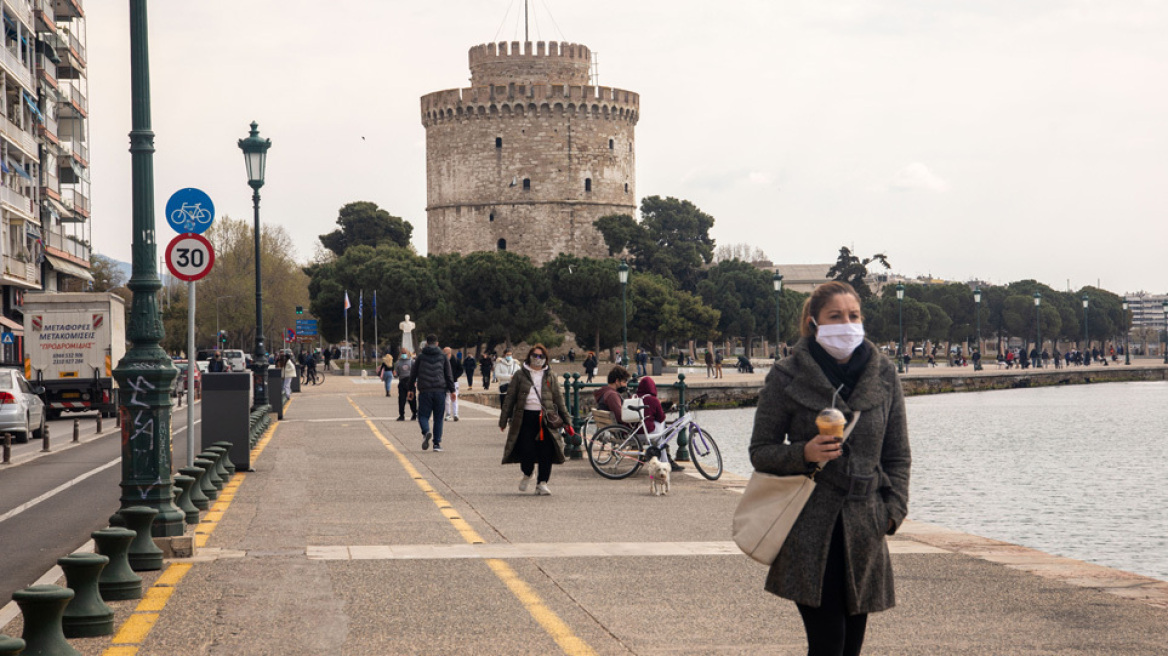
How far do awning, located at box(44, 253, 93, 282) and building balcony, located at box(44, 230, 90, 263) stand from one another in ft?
1.36

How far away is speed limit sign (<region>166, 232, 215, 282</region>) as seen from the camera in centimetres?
1173

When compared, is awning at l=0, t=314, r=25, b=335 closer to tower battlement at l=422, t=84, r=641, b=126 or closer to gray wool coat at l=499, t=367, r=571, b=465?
gray wool coat at l=499, t=367, r=571, b=465

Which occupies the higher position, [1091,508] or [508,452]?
[508,452]

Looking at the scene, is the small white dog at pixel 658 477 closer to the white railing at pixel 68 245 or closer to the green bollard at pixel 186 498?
the green bollard at pixel 186 498

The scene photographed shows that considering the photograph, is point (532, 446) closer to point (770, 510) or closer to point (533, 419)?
point (533, 419)

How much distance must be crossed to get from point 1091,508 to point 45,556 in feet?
51.7

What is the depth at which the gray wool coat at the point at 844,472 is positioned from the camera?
4398 mm

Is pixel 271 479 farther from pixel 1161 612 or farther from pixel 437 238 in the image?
pixel 437 238

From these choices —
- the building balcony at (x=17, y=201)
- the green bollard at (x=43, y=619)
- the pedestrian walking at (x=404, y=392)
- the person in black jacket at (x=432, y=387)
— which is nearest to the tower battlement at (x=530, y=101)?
the building balcony at (x=17, y=201)

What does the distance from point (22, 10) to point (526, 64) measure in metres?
48.1

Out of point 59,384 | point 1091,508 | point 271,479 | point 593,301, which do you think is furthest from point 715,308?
point 271,479

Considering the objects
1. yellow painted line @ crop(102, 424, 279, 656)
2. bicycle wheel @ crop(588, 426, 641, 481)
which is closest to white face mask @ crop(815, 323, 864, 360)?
yellow painted line @ crop(102, 424, 279, 656)

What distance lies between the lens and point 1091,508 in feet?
68.6

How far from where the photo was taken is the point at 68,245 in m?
61.2
